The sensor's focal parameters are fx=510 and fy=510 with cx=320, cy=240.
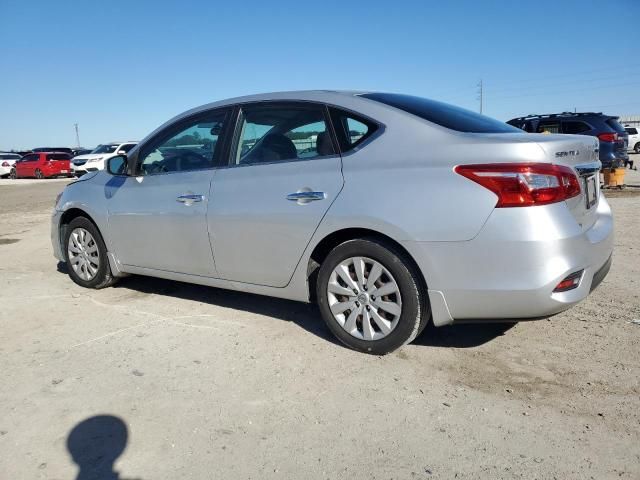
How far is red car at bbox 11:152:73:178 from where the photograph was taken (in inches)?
1112

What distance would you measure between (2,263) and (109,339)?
11.9 feet

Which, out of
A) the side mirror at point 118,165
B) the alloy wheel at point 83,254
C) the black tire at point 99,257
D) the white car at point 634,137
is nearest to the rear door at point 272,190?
the side mirror at point 118,165

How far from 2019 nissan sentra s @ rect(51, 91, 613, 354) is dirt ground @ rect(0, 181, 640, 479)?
35cm

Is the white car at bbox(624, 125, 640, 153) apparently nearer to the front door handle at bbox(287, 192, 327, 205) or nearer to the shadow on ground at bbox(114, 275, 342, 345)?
the shadow on ground at bbox(114, 275, 342, 345)

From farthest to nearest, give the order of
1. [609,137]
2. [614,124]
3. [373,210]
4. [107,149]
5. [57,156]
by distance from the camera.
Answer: [57,156], [107,149], [614,124], [609,137], [373,210]

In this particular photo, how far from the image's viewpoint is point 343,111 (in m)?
3.36

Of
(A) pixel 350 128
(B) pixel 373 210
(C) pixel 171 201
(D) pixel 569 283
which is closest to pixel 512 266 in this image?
(D) pixel 569 283

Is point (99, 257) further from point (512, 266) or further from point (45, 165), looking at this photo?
point (45, 165)

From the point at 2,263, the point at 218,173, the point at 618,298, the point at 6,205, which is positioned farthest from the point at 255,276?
the point at 6,205

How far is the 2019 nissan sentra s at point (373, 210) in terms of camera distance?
8.92 feet

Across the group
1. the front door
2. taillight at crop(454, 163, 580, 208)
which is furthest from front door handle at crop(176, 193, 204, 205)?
taillight at crop(454, 163, 580, 208)

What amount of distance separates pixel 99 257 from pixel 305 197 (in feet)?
8.12

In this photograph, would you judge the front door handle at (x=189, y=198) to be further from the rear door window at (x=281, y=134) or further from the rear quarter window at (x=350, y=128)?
the rear quarter window at (x=350, y=128)

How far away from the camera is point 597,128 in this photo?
12.3 m
